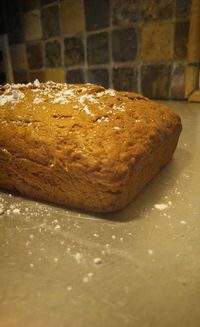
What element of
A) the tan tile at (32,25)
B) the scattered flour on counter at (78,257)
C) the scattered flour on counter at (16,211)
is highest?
the tan tile at (32,25)

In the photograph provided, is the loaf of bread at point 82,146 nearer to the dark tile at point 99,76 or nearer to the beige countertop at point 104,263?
the beige countertop at point 104,263

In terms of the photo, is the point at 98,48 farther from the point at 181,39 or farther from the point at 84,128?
the point at 84,128

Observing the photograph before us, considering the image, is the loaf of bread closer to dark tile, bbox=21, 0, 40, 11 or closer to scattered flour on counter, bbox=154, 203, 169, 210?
scattered flour on counter, bbox=154, 203, 169, 210

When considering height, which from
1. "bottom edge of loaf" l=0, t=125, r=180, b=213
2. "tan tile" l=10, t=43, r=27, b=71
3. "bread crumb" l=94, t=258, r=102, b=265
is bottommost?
"bread crumb" l=94, t=258, r=102, b=265

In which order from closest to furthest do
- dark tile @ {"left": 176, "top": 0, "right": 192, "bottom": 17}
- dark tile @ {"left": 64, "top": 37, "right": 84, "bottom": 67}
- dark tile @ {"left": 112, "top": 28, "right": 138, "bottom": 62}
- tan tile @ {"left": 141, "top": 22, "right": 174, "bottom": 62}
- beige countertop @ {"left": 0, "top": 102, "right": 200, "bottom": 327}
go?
beige countertop @ {"left": 0, "top": 102, "right": 200, "bottom": 327} < dark tile @ {"left": 176, "top": 0, "right": 192, "bottom": 17} < tan tile @ {"left": 141, "top": 22, "right": 174, "bottom": 62} < dark tile @ {"left": 112, "top": 28, "right": 138, "bottom": 62} < dark tile @ {"left": 64, "top": 37, "right": 84, "bottom": 67}

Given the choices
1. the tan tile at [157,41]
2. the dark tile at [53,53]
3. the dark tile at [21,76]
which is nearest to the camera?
the tan tile at [157,41]

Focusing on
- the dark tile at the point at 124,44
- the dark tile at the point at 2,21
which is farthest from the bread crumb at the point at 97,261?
the dark tile at the point at 2,21

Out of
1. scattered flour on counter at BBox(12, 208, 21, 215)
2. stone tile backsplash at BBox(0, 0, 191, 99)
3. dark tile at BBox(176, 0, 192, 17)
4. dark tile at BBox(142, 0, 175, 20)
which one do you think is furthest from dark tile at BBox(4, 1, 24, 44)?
scattered flour on counter at BBox(12, 208, 21, 215)

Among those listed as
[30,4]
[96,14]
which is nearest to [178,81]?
[96,14]
